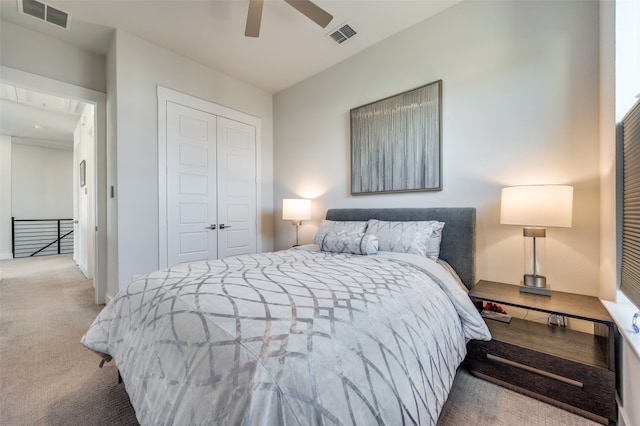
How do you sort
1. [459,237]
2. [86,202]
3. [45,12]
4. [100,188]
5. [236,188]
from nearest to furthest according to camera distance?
[459,237]
[45,12]
[100,188]
[236,188]
[86,202]

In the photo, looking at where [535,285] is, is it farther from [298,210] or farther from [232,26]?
[232,26]

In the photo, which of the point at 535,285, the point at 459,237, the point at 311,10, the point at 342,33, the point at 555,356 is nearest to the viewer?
the point at 555,356

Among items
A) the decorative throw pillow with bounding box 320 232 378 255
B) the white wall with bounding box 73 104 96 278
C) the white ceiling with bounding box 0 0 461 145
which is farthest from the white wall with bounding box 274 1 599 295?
the white wall with bounding box 73 104 96 278

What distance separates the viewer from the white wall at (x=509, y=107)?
70.5 inches

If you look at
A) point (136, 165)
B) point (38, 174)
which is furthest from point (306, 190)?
point (38, 174)

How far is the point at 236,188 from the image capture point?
3686mm

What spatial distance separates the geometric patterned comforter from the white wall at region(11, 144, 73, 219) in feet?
25.1

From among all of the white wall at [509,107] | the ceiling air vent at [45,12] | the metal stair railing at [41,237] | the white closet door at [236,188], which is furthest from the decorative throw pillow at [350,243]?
the metal stair railing at [41,237]

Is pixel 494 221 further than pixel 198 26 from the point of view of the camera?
No

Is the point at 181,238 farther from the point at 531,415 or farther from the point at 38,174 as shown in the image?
the point at 38,174

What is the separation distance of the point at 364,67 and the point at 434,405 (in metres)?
3.15

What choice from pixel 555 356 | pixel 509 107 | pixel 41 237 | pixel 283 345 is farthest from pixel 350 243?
pixel 41 237

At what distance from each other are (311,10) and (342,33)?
80cm

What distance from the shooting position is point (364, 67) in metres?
3.01
